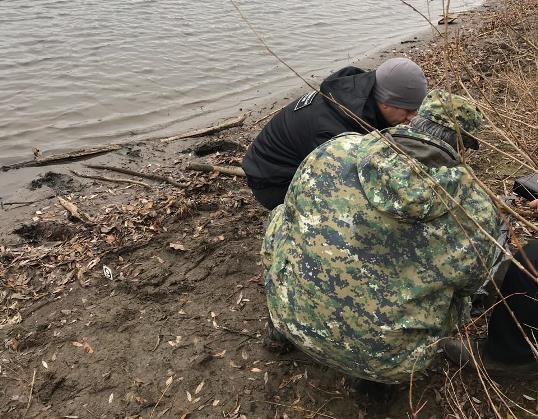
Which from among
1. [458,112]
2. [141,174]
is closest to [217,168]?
[141,174]

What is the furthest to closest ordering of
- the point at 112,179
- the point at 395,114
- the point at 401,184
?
the point at 112,179
the point at 395,114
the point at 401,184

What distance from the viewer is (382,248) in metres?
2.07

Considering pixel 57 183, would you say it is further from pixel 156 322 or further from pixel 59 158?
pixel 156 322

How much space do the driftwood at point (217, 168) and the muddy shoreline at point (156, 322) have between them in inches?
3.2

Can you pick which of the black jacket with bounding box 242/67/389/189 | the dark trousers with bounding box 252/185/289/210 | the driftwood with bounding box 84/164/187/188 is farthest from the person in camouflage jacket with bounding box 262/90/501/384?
the driftwood with bounding box 84/164/187/188

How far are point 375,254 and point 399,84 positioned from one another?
1.36 m

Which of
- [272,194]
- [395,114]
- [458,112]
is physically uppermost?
[458,112]

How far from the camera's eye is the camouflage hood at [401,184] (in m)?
1.86

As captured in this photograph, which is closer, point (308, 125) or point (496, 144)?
point (308, 125)

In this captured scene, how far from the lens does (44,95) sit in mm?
8516

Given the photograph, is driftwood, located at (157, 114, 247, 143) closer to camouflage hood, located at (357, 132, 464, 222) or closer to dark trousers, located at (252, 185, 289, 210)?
dark trousers, located at (252, 185, 289, 210)

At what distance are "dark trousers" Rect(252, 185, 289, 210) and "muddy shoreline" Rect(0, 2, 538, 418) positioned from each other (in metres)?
0.50

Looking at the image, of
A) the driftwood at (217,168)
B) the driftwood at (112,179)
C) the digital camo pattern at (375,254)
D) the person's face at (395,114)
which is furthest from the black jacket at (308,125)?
the driftwood at (112,179)

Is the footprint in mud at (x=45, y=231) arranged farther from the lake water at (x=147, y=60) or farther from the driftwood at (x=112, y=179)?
the lake water at (x=147, y=60)
